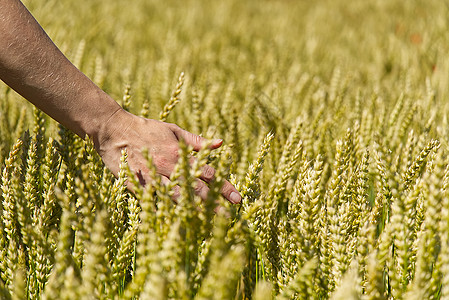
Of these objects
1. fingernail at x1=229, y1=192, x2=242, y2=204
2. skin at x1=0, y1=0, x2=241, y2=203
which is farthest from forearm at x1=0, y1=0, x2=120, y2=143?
fingernail at x1=229, y1=192, x2=242, y2=204

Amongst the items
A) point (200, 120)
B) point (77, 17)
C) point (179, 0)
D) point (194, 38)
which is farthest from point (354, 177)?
point (179, 0)

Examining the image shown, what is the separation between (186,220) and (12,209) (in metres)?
0.29

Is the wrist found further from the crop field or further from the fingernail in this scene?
the fingernail

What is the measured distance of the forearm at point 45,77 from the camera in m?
0.68

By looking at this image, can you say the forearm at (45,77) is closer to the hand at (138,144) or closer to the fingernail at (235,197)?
the hand at (138,144)

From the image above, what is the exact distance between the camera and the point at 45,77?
27.9 inches

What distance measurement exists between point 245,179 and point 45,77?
343 mm

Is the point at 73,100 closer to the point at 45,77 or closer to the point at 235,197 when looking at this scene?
the point at 45,77

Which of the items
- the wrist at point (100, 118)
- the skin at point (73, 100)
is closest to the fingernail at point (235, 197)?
the skin at point (73, 100)

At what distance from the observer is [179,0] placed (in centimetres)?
392

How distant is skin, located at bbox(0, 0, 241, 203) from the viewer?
2.25 ft

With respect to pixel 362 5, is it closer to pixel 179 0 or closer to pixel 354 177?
pixel 179 0

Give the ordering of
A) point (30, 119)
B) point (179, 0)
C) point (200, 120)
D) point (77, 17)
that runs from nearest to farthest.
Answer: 1. point (200, 120)
2. point (30, 119)
3. point (77, 17)
4. point (179, 0)

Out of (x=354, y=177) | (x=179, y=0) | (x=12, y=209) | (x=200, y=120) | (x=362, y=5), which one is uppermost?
(x=362, y=5)
